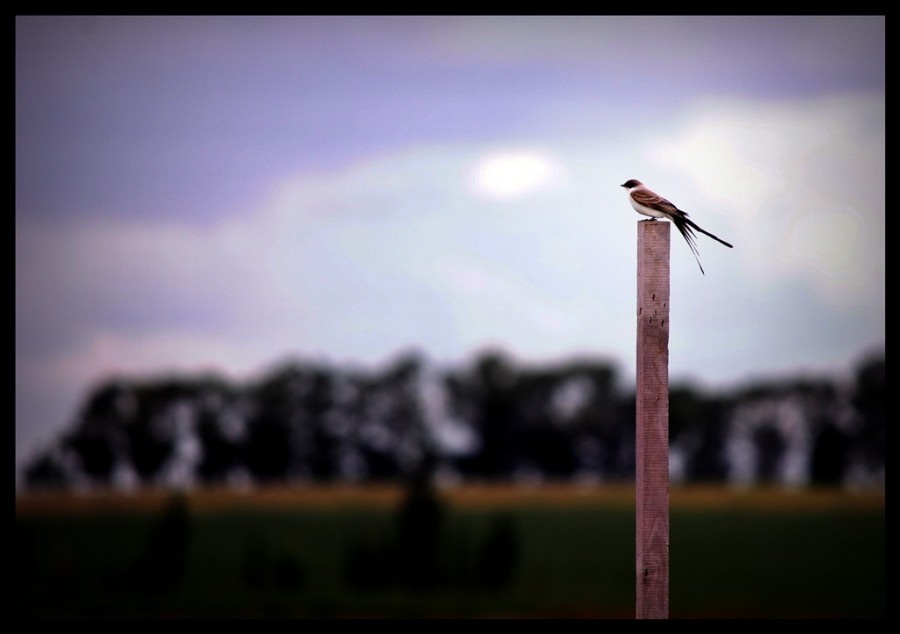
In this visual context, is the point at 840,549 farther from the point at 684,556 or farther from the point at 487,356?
the point at 487,356

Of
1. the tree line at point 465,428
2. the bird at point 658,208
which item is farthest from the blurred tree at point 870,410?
the bird at point 658,208

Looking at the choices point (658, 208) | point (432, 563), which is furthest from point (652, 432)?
point (432, 563)

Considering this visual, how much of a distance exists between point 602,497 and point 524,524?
9.30 m

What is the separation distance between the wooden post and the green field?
2686 cm

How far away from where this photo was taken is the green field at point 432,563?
1446 inches

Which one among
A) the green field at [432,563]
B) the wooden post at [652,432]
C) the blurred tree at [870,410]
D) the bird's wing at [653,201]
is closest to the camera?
the wooden post at [652,432]

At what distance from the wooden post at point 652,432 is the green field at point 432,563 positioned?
26858 mm

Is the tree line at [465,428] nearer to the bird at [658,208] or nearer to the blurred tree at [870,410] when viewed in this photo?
the blurred tree at [870,410]

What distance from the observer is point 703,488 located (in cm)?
6962

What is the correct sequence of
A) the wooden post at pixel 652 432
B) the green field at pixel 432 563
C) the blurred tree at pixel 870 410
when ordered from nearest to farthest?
the wooden post at pixel 652 432, the green field at pixel 432 563, the blurred tree at pixel 870 410

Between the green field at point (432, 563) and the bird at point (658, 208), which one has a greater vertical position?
the bird at point (658, 208)

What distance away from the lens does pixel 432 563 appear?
4300cm

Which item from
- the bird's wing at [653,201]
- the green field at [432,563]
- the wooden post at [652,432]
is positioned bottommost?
the green field at [432,563]

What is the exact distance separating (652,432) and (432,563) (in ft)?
124
